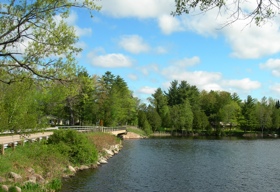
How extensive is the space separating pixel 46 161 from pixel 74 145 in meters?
5.53

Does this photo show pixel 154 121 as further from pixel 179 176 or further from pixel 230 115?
pixel 179 176

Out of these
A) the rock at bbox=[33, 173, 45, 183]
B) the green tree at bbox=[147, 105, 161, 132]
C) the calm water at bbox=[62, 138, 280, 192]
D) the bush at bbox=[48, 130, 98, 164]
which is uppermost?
the green tree at bbox=[147, 105, 161, 132]

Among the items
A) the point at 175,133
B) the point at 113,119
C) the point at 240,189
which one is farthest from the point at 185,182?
the point at 175,133

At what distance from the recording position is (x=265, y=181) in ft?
81.6

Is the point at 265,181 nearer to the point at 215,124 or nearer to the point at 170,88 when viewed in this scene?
the point at 215,124

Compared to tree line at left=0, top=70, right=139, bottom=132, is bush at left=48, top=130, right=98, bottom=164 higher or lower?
lower

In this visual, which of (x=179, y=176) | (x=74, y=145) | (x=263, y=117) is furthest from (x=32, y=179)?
(x=263, y=117)

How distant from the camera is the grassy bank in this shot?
17822 mm

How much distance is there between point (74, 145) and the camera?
28672 mm

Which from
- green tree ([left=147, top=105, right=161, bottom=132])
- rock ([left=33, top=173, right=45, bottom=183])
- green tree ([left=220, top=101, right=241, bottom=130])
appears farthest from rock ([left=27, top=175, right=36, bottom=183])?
green tree ([left=220, top=101, right=241, bottom=130])

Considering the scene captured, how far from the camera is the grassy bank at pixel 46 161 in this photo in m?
17.8

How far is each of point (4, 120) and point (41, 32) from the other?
31.3 ft

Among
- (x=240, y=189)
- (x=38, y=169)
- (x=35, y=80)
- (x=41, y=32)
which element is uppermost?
(x=41, y=32)

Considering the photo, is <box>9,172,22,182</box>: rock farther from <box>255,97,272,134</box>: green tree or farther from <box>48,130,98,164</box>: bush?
<box>255,97,272,134</box>: green tree
